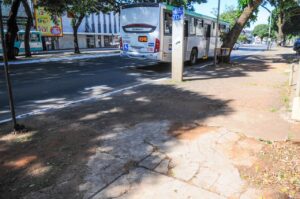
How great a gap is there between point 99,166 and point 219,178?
167cm

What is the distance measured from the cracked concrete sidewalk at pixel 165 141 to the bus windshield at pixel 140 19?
17.6 ft

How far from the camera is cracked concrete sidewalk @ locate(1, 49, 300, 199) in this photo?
331 centimetres

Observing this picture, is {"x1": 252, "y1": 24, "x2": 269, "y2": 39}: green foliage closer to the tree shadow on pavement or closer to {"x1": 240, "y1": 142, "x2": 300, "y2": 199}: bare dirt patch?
the tree shadow on pavement

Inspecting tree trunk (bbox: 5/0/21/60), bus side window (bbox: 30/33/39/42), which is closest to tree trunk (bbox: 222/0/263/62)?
tree trunk (bbox: 5/0/21/60)

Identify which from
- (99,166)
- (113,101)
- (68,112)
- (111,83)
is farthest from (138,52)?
(99,166)

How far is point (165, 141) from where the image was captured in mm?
4691

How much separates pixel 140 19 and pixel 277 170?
1080 cm

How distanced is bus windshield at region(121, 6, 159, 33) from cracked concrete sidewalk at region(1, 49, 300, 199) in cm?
535

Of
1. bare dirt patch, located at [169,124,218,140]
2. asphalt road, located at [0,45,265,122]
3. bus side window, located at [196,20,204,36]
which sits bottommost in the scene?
bare dirt patch, located at [169,124,218,140]

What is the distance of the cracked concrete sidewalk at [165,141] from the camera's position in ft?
10.9

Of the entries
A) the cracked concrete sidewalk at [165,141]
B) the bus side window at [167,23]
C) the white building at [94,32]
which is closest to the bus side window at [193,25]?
the bus side window at [167,23]

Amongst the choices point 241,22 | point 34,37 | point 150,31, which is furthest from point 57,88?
point 34,37

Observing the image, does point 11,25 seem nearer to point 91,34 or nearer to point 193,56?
point 193,56

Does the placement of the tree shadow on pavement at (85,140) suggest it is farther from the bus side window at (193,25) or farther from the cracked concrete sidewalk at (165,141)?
the bus side window at (193,25)
